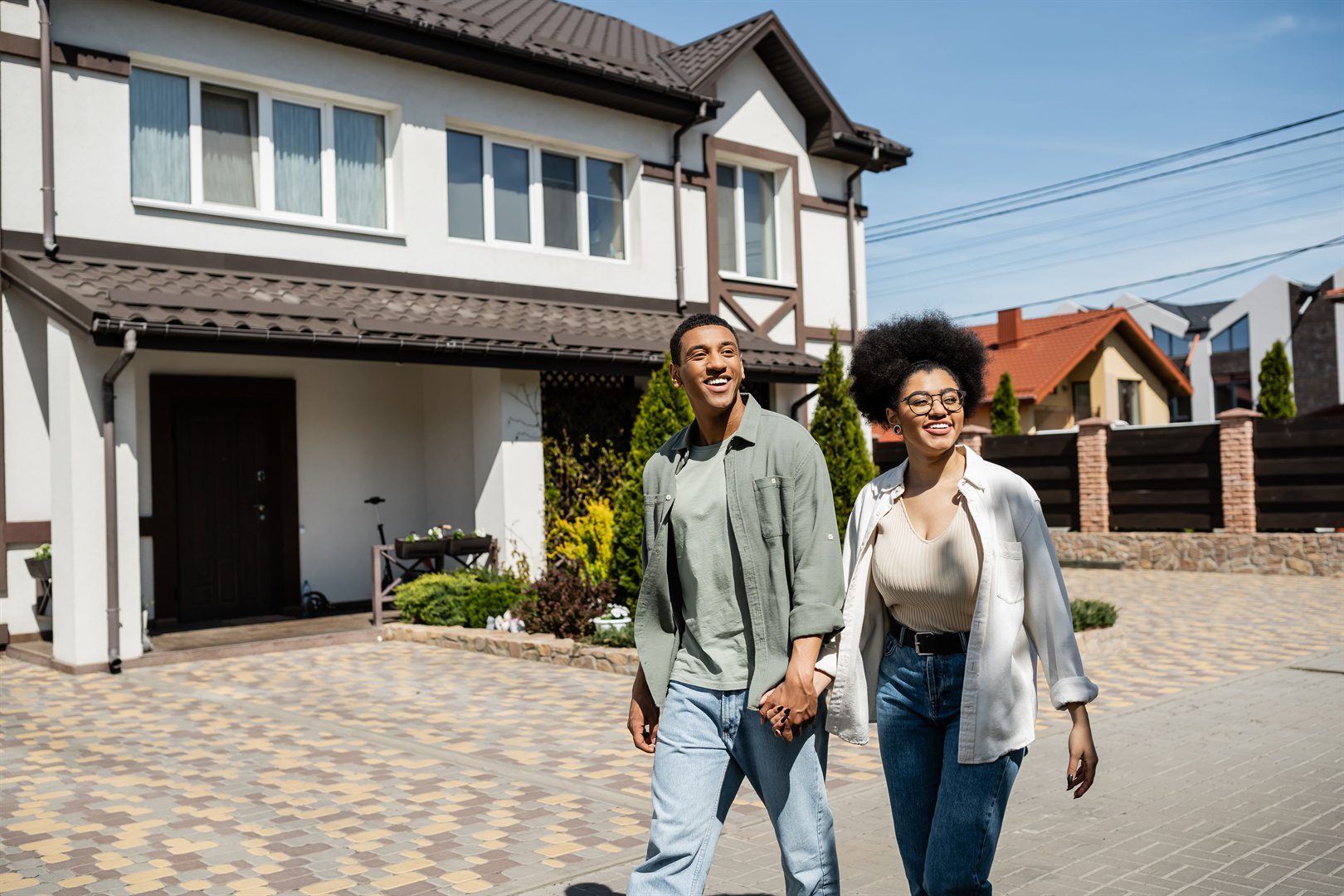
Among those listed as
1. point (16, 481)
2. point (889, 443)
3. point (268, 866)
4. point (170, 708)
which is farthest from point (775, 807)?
point (889, 443)

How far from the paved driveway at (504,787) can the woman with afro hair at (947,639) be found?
1617 millimetres

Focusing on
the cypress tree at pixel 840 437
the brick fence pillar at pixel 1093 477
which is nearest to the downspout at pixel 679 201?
the cypress tree at pixel 840 437

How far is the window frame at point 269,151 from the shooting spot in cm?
1166

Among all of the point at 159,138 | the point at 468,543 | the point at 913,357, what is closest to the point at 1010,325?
the point at 468,543

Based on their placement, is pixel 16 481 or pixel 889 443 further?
pixel 889 443

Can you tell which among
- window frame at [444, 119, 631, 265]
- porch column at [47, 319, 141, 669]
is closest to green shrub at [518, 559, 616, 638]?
porch column at [47, 319, 141, 669]

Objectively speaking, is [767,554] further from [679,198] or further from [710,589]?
[679,198]

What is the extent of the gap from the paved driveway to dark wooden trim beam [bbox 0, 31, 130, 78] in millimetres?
5562

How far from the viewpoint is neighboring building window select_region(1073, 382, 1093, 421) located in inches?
1463

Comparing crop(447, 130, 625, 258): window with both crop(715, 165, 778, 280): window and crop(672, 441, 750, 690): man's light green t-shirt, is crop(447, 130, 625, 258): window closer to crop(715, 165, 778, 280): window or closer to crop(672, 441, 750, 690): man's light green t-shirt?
crop(715, 165, 778, 280): window

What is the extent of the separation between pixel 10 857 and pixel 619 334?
950cm

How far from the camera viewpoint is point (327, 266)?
12516 millimetres

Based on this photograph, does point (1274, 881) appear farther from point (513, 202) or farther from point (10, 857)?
point (513, 202)

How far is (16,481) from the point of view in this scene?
10.8 metres
